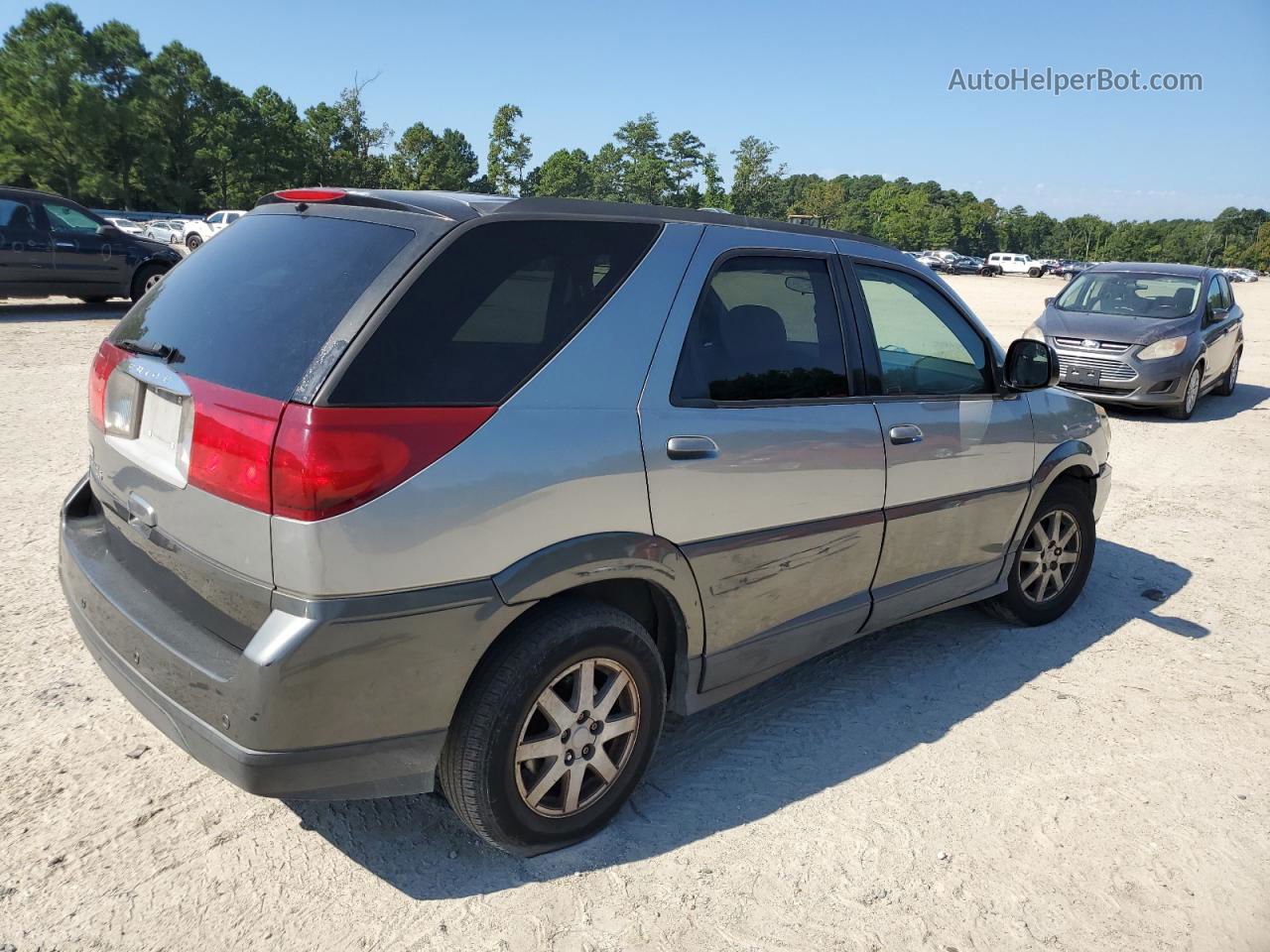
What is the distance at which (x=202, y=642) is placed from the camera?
2316mm

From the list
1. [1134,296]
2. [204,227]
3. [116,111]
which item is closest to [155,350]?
[1134,296]

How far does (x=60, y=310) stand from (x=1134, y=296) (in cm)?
1591

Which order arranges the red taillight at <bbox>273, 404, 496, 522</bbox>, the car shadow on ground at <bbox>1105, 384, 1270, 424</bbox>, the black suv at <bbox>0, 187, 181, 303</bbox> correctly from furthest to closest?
the black suv at <bbox>0, 187, 181, 303</bbox>
the car shadow on ground at <bbox>1105, 384, 1270, 424</bbox>
the red taillight at <bbox>273, 404, 496, 522</bbox>

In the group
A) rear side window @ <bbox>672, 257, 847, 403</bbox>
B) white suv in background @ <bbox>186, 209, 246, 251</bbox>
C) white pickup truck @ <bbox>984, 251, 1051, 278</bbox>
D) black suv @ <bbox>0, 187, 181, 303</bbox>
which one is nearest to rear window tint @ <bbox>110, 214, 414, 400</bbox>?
rear side window @ <bbox>672, 257, 847, 403</bbox>

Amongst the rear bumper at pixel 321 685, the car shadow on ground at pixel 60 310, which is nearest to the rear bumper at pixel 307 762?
the rear bumper at pixel 321 685

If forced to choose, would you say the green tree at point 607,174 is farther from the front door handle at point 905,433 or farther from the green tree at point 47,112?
the front door handle at point 905,433

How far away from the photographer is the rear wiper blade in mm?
2523

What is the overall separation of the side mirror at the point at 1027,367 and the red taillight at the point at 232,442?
3.18 m

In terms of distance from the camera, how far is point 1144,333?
10.5 metres

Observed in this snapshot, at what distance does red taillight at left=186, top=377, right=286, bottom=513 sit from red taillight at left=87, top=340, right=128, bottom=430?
655 mm

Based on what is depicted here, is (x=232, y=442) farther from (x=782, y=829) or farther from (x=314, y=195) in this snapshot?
(x=782, y=829)

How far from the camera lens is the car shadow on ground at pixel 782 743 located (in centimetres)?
272

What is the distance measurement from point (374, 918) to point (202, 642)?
2.86ft

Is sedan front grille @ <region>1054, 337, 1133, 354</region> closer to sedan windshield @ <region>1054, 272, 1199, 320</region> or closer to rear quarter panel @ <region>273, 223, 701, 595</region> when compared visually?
sedan windshield @ <region>1054, 272, 1199, 320</region>
